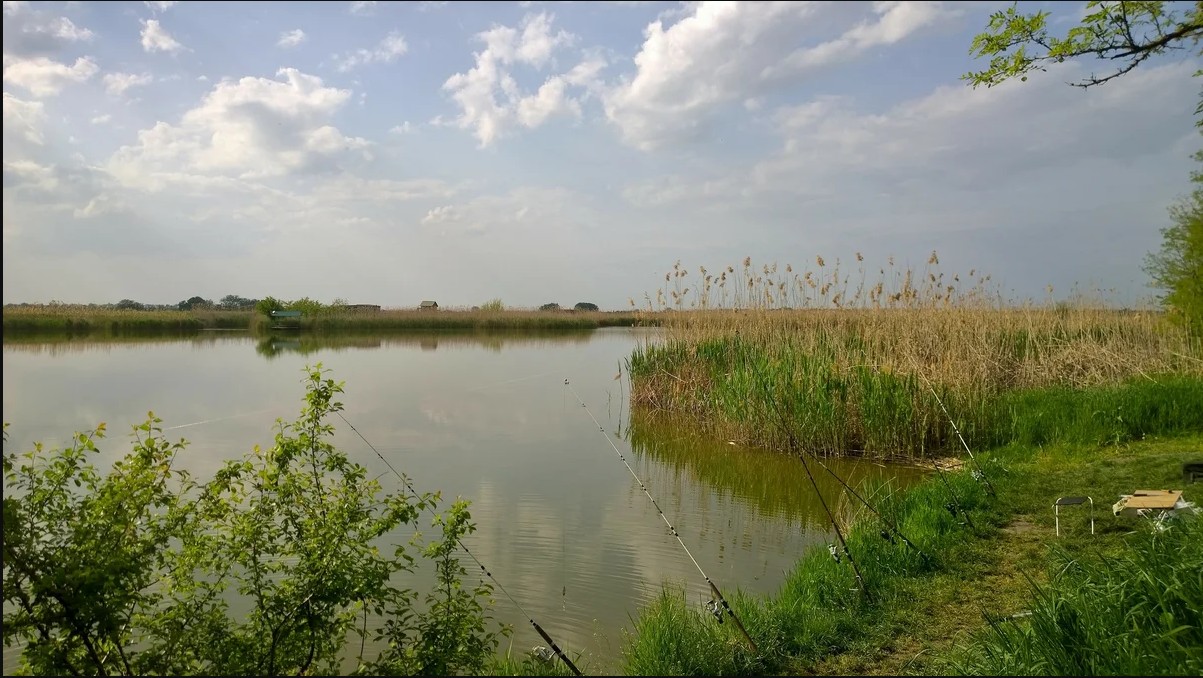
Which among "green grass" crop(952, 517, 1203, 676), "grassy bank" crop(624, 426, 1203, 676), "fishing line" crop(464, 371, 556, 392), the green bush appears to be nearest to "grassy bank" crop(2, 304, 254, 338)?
"fishing line" crop(464, 371, 556, 392)

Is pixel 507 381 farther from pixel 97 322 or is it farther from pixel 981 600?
pixel 97 322

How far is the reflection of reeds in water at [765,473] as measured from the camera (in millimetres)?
7512

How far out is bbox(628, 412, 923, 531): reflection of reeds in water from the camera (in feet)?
24.6

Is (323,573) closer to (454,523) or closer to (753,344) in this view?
(454,523)

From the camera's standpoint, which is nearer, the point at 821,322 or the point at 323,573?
the point at 323,573

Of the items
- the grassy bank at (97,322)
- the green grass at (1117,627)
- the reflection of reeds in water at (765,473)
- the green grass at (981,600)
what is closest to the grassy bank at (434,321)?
the grassy bank at (97,322)

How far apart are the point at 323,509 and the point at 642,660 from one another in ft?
5.68

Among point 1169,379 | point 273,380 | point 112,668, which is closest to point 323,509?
point 112,668

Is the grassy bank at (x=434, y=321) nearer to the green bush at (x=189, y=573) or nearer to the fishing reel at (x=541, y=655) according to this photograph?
the fishing reel at (x=541, y=655)

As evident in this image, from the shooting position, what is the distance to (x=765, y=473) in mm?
9180

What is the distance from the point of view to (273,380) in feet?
58.5

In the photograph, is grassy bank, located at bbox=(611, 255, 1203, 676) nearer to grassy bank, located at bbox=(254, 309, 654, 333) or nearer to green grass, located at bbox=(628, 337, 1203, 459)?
green grass, located at bbox=(628, 337, 1203, 459)

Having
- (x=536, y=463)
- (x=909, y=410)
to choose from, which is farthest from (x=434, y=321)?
(x=909, y=410)

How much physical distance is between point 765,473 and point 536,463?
3.06 m
